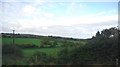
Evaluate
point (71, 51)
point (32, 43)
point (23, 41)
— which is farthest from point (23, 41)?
point (71, 51)

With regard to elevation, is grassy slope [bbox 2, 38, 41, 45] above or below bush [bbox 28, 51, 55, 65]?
above

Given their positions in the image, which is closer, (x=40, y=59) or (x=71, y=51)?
(x=40, y=59)

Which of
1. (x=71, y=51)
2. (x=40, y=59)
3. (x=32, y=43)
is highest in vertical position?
(x=32, y=43)

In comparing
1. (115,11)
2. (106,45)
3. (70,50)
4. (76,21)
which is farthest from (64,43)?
(115,11)

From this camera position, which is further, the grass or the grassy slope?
the grass

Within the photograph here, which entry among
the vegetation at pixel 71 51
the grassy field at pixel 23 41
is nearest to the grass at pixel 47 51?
the vegetation at pixel 71 51

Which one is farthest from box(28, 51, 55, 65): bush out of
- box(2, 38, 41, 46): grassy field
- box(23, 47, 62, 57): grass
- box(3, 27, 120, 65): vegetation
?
box(2, 38, 41, 46): grassy field

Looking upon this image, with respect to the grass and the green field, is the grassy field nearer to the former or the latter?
the green field

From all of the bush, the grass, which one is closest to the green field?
the grass

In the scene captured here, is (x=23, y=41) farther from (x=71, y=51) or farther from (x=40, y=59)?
(x=71, y=51)

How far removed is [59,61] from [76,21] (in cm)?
149

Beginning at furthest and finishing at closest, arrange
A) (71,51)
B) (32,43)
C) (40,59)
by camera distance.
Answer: (71,51), (40,59), (32,43)

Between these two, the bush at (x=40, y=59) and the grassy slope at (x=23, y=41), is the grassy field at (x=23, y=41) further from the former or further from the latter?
the bush at (x=40, y=59)

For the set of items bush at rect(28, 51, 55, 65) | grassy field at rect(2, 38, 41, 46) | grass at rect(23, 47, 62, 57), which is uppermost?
grassy field at rect(2, 38, 41, 46)
